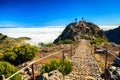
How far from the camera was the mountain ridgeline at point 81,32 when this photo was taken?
5777cm

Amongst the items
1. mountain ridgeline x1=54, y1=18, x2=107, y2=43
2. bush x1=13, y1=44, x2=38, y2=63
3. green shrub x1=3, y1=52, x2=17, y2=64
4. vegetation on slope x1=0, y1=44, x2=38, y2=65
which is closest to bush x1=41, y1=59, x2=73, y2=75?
green shrub x1=3, y1=52, x2=17, y2=64

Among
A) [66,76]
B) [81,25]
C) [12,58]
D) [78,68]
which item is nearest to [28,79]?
[66,76]

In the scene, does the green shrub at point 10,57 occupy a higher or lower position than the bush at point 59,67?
lower

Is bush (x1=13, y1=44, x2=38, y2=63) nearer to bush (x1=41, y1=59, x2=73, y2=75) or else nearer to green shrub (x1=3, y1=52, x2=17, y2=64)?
green shrub (x1=3, y1=52, x2=17, y2=64)

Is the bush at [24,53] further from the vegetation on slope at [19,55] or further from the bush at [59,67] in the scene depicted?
the bush at [59,67]

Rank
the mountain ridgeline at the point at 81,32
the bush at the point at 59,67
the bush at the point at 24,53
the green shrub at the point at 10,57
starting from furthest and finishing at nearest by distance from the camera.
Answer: the mountain ridgeline at the point at 81,32 → the bush at the point at 24,53 → the green shrub at the point at 10,57 → the bush at the point at 59,67

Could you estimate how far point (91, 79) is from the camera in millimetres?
12555

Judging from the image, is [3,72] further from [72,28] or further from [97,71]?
[72,28]

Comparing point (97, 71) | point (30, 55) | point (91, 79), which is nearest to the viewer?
point (91, 79)

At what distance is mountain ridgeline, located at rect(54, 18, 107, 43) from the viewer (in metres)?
57.8

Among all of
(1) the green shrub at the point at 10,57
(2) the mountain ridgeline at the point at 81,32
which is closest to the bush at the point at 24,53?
(1) the green shrub at the point at 10,57

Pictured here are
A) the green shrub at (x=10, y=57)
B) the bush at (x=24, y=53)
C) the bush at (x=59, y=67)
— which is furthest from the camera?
the bush at (x=24, y=53)

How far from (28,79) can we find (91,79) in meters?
3.91

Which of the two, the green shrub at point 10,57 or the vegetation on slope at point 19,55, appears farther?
the vegetation on slope at point 19,55
